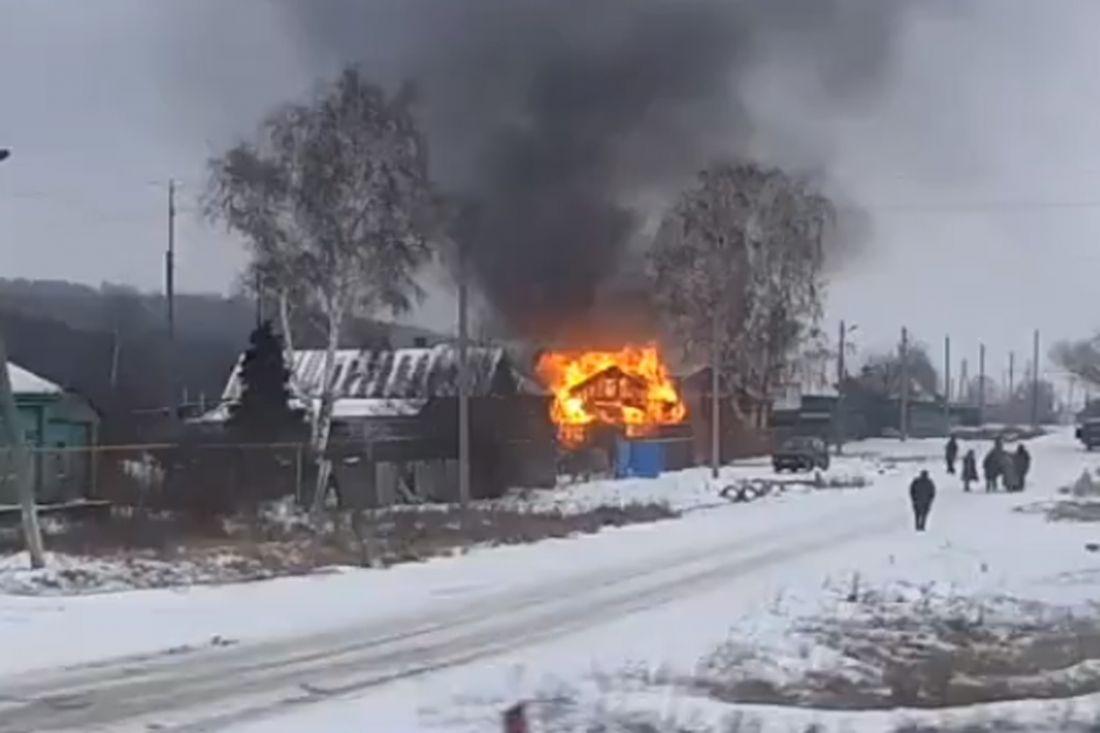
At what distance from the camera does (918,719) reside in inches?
439

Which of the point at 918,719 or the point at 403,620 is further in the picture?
the point at 403,620

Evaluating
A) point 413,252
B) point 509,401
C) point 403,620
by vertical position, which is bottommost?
point 403,620

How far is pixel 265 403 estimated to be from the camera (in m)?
42.4

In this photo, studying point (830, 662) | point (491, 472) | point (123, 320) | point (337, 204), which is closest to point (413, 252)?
point (337, 204)

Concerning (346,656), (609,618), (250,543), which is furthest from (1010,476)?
(346,656)

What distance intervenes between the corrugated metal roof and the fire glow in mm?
3062

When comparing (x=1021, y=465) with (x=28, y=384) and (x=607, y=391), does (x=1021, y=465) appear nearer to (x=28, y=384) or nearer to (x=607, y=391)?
(x=607, y=391)

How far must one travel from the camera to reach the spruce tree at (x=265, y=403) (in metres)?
42.0

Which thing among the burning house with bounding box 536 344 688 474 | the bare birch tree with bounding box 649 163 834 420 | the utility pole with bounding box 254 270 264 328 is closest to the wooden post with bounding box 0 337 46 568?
the utility pole with bounding box 254 270 264 328

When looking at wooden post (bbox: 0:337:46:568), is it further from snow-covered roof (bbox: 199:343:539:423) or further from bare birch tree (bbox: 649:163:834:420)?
bare birch tree (bbox: 649:163:834:420)

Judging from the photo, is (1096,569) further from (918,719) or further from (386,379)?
(386,379)

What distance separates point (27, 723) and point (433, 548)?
17037 millimetres

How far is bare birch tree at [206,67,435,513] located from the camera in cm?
4284

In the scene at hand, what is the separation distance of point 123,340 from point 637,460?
2901 centimetres
